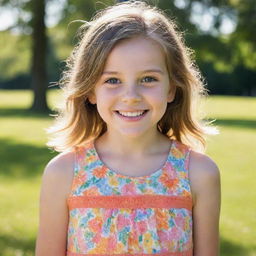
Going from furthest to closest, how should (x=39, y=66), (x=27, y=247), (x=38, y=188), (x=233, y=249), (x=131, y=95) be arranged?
A: (x=39, y=66)
(x=38, y=188)
(x=233, y=249)
(x=27, y=247)
(x=131, y=95)

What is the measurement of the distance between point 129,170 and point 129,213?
0.19 meters

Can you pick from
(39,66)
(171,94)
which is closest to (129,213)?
(171,94)

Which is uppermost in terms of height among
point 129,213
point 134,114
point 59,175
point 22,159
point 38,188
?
point 22,159

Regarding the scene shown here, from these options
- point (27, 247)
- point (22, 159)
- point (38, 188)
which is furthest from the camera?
point (22, 159)

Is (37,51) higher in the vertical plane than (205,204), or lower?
higher

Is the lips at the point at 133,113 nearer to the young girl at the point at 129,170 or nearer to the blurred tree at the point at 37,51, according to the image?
the young girl at the point at 129,170


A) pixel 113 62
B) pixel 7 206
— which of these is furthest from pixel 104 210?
pixel 7 206

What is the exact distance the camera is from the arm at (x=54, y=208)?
7.69 ft

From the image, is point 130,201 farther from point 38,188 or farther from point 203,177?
point 38,188

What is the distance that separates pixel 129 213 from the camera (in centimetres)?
228

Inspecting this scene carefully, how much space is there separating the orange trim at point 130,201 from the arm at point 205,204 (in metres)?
0.07

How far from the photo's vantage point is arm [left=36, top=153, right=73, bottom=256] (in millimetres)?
2344

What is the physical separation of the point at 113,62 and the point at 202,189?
619 mm

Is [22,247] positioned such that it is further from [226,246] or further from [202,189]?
[202,189]
